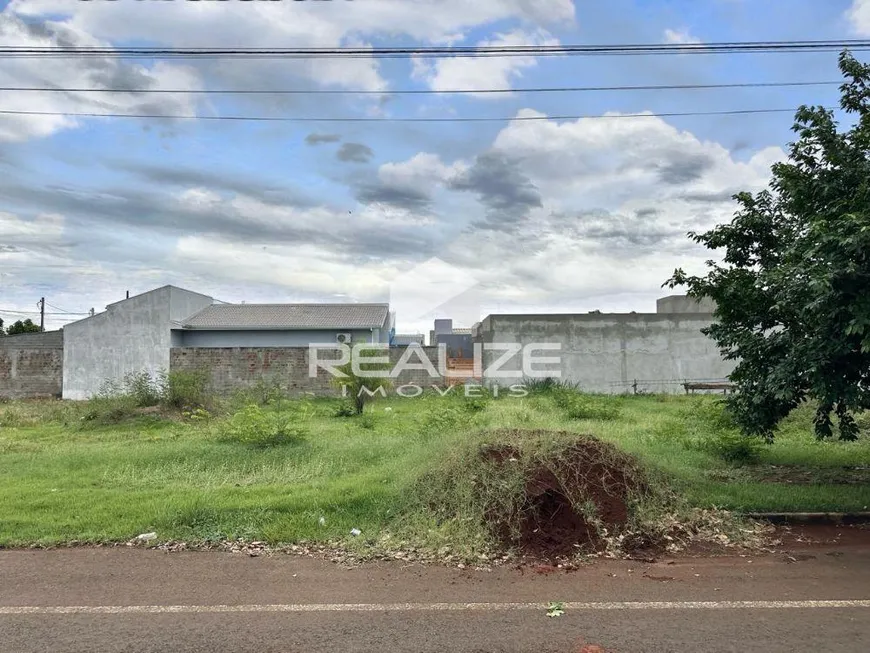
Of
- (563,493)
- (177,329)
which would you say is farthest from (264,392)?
(563,493)

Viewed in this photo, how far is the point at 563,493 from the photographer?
18.9 feet

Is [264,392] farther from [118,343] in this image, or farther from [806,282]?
[806,282]

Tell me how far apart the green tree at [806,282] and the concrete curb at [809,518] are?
2.91 ft

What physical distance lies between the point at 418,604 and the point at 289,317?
2330cm

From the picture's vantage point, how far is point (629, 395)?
65.9ft

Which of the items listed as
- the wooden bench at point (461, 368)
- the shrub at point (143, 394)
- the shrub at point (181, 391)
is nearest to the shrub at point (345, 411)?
the shrub at point (181, 391)

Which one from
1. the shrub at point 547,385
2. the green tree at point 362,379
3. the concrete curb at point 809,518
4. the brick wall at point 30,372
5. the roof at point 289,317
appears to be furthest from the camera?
the roof at point 289,317

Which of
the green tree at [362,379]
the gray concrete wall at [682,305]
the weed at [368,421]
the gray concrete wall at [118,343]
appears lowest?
the weed at [368,421]

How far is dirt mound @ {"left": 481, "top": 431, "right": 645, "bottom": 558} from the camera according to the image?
5.36 m

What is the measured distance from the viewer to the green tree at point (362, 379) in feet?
50.4

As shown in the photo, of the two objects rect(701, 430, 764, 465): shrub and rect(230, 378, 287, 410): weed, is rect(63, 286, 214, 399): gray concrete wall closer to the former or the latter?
rect(230, 378, 287, 410): weed

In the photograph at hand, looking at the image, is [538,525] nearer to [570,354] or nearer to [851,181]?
[851,181]

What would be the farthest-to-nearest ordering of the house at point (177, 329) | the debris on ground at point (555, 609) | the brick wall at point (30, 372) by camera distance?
1. the house at point (177, 329)
2. the brick wall at point (30, 372)
3. the debris on ground at point (555, 609)

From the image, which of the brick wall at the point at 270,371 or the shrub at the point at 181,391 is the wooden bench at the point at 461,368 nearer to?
the brick wall at the point at 270,371
